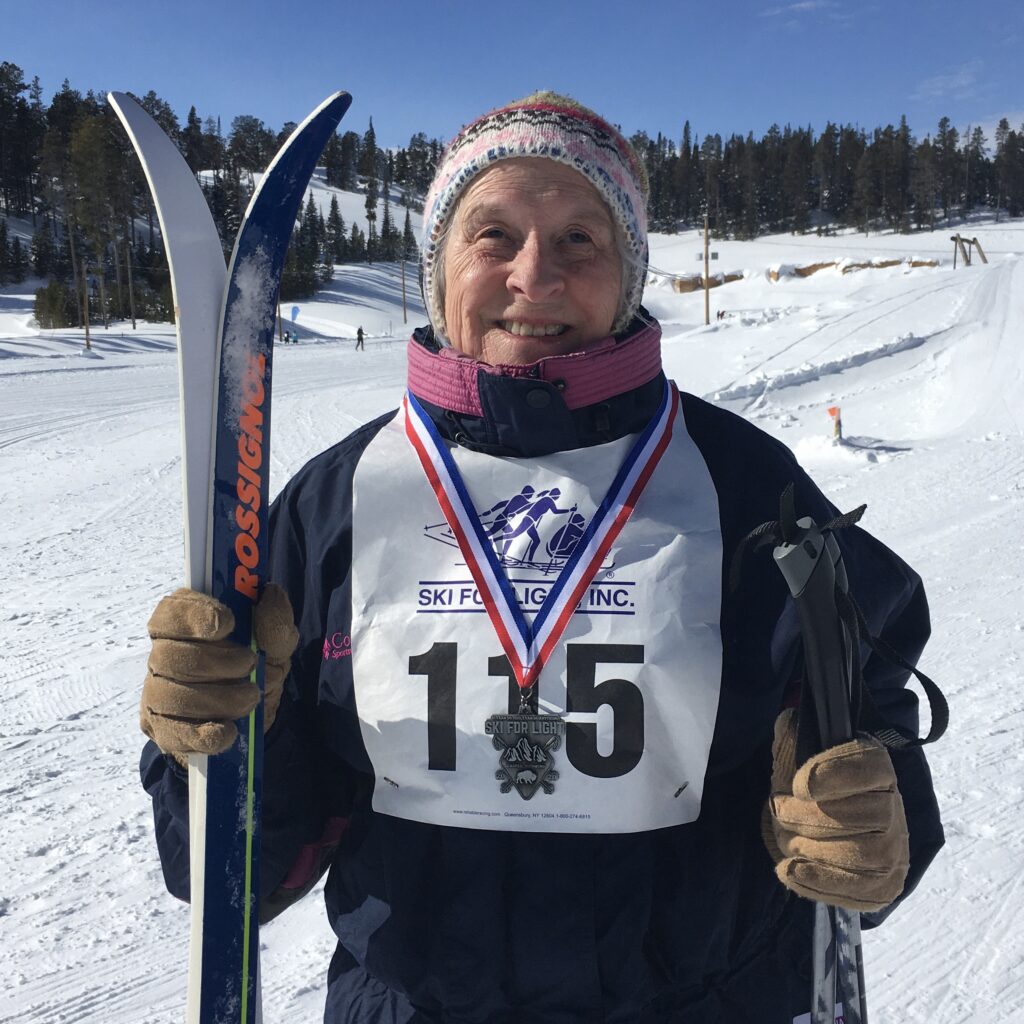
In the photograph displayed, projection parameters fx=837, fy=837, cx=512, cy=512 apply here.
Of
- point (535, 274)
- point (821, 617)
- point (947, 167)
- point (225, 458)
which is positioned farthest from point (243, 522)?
point (947, 167)

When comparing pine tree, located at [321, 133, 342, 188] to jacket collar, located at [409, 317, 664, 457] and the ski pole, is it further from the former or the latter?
the ski pole

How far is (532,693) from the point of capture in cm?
136

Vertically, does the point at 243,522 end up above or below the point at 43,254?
below

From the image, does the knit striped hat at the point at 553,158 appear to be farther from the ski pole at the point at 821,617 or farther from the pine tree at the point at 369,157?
the pine tree at the point at 369,157

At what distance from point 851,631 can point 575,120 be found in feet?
3.41

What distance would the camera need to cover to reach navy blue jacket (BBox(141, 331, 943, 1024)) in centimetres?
135

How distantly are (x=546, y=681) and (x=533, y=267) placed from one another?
28.5 inches

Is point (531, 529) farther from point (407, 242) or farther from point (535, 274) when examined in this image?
point (407, 242)

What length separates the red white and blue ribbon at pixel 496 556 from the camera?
1.37 m

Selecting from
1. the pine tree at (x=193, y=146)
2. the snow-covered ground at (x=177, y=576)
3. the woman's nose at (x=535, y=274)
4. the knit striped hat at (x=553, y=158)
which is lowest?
the snow-covered ground at (x=177, y=576)

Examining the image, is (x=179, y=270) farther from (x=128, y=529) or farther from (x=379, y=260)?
(x=379, y=260)

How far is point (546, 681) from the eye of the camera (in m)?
1.36

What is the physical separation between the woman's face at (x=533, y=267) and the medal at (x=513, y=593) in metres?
0.21

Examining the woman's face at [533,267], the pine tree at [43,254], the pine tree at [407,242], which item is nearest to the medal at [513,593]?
the woman's face at [533,267]
